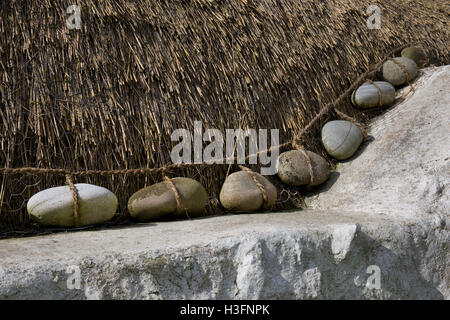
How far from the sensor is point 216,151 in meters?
2.66

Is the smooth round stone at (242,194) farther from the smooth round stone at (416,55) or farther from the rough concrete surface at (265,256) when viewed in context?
the smooth round stone at (416,55)

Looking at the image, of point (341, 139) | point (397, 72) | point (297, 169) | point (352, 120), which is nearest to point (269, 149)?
point (297, 169)

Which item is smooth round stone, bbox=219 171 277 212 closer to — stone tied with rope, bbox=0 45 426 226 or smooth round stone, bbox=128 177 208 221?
stone tied with rope, bbox=0 45 426 226

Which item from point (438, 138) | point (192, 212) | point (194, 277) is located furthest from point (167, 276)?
point (438, 138)

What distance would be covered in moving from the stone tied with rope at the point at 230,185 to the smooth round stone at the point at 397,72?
2.28 feet

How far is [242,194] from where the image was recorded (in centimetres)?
251

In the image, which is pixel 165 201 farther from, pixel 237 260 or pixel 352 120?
pixel 352 120

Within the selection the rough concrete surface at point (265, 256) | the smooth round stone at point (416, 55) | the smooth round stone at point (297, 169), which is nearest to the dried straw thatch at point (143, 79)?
the smooth round stone at point (297, 169)

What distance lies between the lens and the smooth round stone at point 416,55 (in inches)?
151

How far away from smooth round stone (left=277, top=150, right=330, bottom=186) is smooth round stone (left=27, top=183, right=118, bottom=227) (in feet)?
3.47

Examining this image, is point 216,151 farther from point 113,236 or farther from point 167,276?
point 167,276

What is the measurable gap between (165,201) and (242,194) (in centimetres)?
43

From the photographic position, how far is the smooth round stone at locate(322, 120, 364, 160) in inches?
118
